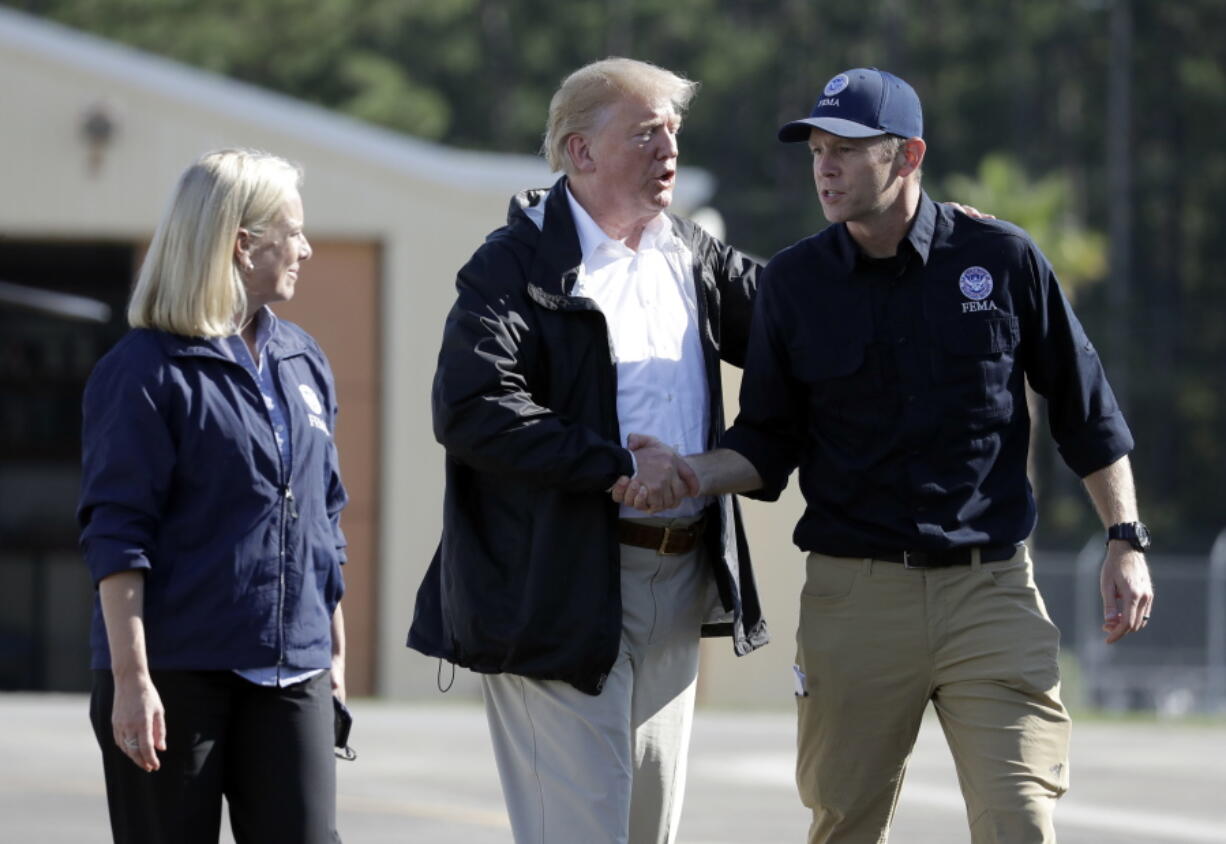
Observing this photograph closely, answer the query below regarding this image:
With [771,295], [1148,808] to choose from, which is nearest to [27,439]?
[1148,808]

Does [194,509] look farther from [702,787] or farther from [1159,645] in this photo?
[1159,645]

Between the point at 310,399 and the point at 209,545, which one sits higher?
the point at 310,399

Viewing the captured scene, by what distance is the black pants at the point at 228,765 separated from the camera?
4.32 m

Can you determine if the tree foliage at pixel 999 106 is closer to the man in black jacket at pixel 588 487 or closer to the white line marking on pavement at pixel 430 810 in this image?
the white line marking on pavement at pixel 430 810

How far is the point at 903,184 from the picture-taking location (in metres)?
4.98

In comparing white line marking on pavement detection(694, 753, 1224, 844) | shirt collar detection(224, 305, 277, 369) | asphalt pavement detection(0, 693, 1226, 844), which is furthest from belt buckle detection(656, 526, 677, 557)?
white line marking on pavement detection(694, 753, 1224, 844)

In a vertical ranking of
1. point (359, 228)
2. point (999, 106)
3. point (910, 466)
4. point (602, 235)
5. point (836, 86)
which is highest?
point (999, 106)

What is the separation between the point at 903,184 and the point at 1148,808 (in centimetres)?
657

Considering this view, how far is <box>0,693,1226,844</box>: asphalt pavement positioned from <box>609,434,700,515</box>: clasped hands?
4551 millimetres

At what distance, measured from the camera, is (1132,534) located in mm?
4977

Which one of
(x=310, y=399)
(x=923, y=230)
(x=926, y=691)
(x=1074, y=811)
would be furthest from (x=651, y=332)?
(x=1074, y=811)

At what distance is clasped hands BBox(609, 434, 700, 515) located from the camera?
4.64 metres

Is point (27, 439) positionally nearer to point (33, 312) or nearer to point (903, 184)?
point (33, 312)

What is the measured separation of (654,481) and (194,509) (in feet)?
3.38
